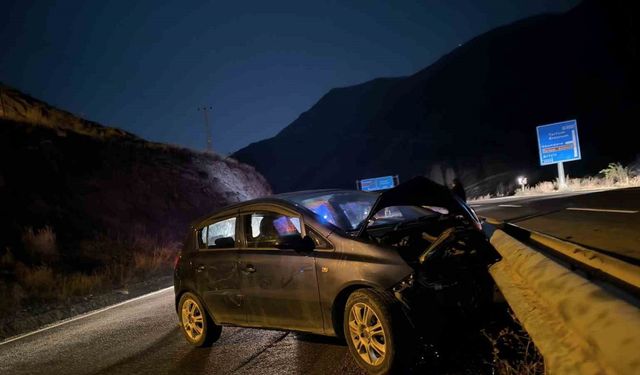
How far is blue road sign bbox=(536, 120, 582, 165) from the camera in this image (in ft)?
117

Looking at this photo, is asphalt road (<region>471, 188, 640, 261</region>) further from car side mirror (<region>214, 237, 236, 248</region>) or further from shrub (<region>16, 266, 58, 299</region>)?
shrub (<region>16, 266, 58, 299</region>)

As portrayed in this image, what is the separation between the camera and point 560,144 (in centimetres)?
3600

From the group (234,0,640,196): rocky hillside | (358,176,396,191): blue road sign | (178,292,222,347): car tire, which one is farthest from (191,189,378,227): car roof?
(234,0,640,196): rocky hillside

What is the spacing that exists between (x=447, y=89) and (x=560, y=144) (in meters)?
53.0

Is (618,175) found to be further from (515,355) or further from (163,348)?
(163,348)

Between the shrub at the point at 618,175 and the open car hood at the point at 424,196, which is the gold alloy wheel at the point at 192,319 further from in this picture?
the shrub at the point at 618,175

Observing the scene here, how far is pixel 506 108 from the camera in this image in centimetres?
7606

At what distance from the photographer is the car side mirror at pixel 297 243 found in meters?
4.91

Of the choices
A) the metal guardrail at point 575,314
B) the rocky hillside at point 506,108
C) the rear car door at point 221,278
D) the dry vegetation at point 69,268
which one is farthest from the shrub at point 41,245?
the rocky hillside at point 506,108

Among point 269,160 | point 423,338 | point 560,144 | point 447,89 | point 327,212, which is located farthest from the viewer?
point 269,160

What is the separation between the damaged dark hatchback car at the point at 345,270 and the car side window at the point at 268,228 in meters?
0.01

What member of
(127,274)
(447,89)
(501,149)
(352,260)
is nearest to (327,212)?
(352,260)

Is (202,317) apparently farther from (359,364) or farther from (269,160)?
(269,160)

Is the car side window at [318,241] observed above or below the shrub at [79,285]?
above
